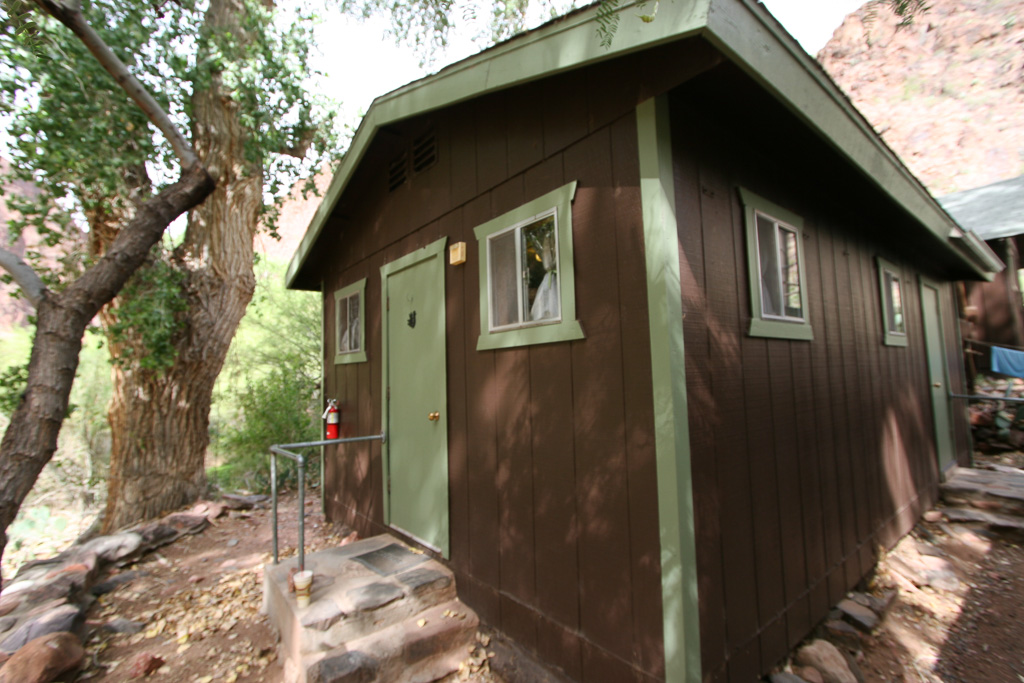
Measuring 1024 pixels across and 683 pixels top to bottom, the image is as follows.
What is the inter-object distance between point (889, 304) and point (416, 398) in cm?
441

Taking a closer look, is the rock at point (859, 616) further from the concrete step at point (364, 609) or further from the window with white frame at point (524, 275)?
the window with white frame at point (524, 275)

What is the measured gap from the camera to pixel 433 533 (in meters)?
3.48

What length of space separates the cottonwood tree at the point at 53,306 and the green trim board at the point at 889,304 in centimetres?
650

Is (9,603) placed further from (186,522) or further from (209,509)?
(209,509)

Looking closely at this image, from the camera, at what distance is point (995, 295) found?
8.76 m

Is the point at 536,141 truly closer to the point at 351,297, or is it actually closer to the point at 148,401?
the point at 351,297

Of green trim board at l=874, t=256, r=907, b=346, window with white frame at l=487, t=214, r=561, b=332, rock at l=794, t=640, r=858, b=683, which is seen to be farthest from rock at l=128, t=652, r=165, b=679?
green trim board at l=874, t=256, r=907, b=346

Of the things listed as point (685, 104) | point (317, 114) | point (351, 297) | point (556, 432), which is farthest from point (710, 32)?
point (317, 114)

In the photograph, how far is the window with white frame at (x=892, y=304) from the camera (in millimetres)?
4301

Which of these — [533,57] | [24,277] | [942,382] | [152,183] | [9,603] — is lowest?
[9,603]

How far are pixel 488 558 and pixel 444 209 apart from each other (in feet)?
7.88

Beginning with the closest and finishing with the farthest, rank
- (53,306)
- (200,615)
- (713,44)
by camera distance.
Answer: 1. (713,44)
2. (200,615)
3. (53,306)

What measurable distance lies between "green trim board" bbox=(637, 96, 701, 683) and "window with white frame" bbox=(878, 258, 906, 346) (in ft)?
11.2

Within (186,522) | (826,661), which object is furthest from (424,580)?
(186,522)
